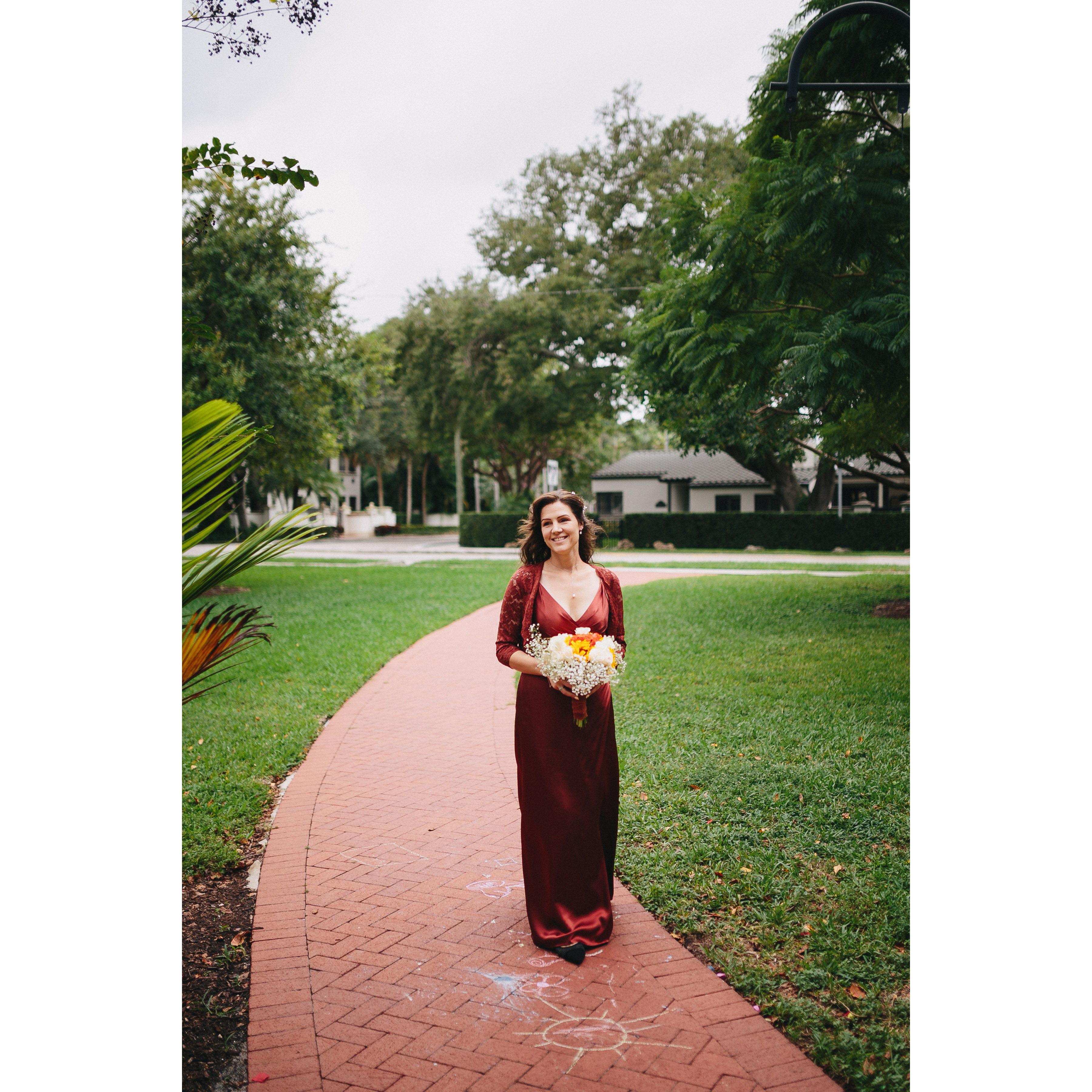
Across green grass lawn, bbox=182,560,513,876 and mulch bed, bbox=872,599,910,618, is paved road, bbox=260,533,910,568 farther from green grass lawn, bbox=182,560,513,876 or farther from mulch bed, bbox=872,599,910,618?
mulch bed, bbox=872,599,910,618

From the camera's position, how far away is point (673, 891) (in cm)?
445

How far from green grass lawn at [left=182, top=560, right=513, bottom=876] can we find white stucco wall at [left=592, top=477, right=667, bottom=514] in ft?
80.7

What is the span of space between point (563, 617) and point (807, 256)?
680 centimetres

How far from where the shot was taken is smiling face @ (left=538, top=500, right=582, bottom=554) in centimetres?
405

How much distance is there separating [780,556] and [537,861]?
82.9ft

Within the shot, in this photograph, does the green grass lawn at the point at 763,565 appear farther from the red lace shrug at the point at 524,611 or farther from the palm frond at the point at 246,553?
the palm frond at the point at 246,553

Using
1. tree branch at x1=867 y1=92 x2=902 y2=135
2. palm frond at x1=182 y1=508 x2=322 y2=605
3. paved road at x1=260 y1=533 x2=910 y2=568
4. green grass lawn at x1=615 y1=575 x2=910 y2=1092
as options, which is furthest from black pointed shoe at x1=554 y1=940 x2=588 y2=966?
paved road at x1=260 y1=533 x2=910 y2=568

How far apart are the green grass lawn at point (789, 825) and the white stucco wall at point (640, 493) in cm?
3371

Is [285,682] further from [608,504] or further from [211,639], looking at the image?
[608,504]

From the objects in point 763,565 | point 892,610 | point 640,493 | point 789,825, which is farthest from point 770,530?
point 789,825

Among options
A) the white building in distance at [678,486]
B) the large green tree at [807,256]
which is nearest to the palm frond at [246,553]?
the large green tree at [807,256]
